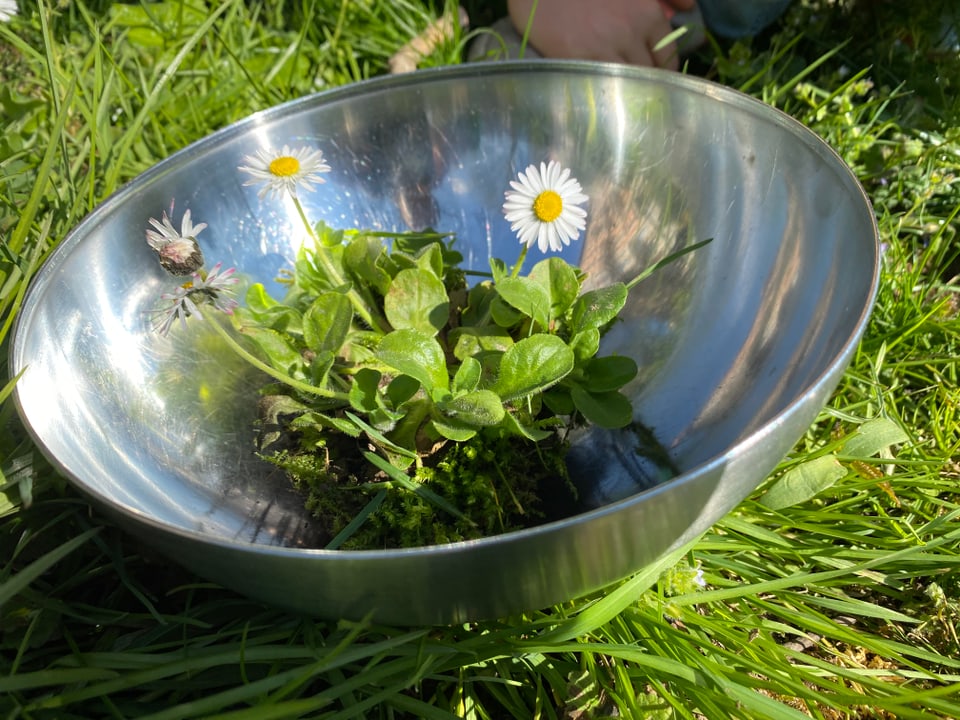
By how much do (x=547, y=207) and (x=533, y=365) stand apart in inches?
7.9

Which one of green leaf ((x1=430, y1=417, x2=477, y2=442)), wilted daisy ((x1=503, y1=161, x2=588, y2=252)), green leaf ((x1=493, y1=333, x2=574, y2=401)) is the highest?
wilted daisy ((x1=503, y1=161, x2=588, y2=252))

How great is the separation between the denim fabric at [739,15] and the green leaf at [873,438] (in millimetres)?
760

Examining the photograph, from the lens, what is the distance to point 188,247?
2.18 ft

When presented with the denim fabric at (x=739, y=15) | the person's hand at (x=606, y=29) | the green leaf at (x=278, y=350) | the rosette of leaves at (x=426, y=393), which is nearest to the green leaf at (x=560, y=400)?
the rosette of leaves at (x=426, y=393)

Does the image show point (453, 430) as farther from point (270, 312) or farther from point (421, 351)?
point (270, 312)

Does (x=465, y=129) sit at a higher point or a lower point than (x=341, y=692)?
higher

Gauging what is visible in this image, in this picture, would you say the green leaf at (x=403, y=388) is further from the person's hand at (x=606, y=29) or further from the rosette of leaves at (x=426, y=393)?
the person's hand at (x=606, y=29)

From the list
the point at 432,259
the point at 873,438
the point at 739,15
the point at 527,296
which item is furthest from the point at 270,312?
the point at 739,15

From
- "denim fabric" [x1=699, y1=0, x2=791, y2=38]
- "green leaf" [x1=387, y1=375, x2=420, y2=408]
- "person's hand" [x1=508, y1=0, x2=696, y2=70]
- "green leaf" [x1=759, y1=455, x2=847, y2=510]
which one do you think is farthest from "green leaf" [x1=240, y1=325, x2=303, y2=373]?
"denim fabric" [x1=699, y1=0, x2=791, y2=38]

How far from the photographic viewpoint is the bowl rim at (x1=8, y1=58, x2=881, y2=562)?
1.56 feet

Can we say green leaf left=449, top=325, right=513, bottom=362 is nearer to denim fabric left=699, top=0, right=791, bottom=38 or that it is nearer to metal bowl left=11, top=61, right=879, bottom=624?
metal bowl left=11, top=61, right=879, bottom=624

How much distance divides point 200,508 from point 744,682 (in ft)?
1.60

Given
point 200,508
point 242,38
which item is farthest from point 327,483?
point 242,38

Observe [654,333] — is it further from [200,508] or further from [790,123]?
[200,508]
